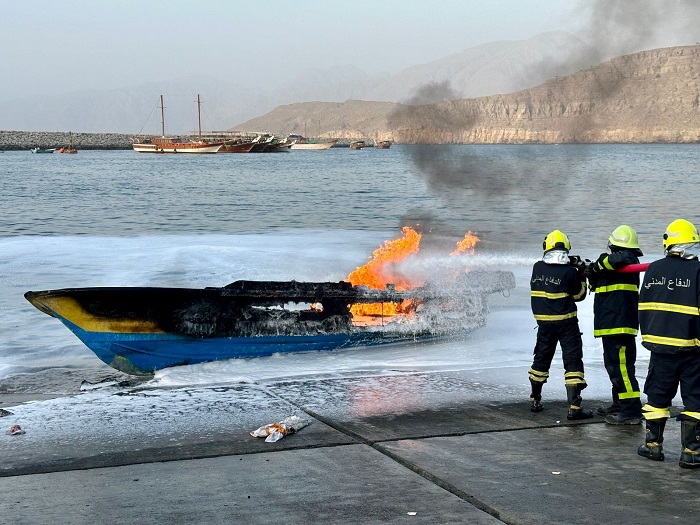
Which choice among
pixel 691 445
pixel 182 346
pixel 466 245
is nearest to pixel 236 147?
pixel 466 245

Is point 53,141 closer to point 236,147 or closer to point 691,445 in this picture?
point 236,147

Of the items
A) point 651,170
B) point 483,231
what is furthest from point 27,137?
point 483,231

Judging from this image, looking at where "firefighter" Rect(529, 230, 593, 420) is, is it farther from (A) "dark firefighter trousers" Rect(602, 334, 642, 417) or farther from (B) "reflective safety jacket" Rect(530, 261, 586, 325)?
(A) "dark firefighter trousers" Rect(602, 334, 642, 417)

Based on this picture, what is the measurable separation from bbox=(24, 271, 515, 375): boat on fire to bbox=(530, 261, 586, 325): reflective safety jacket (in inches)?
164

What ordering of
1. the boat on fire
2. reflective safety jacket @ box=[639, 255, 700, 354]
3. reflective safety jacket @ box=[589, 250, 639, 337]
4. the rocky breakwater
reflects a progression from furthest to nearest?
the rocky breakwater
the boat on fire
reflective safety jacket @ box=[589, 250, 639, 337]
reflective safety jacket @ box=[639, 255, 700, 354]

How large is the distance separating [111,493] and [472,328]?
7.57m

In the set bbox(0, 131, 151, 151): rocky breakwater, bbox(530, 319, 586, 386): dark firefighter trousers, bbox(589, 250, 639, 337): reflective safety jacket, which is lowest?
bbox(530, 319, 586, 386): dark firefighter trousers

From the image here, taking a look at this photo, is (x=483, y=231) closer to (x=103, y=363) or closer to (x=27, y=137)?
(x=103, y=363)

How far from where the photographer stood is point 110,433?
21.4 feet

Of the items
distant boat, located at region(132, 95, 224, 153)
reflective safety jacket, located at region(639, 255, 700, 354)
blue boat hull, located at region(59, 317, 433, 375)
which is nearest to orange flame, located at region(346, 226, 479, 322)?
blue boat hull, located at region(59, 317, 433, 375)

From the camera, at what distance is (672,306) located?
5566mm

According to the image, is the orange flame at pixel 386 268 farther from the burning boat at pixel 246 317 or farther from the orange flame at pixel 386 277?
the burning boat at pixel 246 317

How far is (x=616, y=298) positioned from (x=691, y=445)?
5.46ft

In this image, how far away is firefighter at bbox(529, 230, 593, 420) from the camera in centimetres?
700
